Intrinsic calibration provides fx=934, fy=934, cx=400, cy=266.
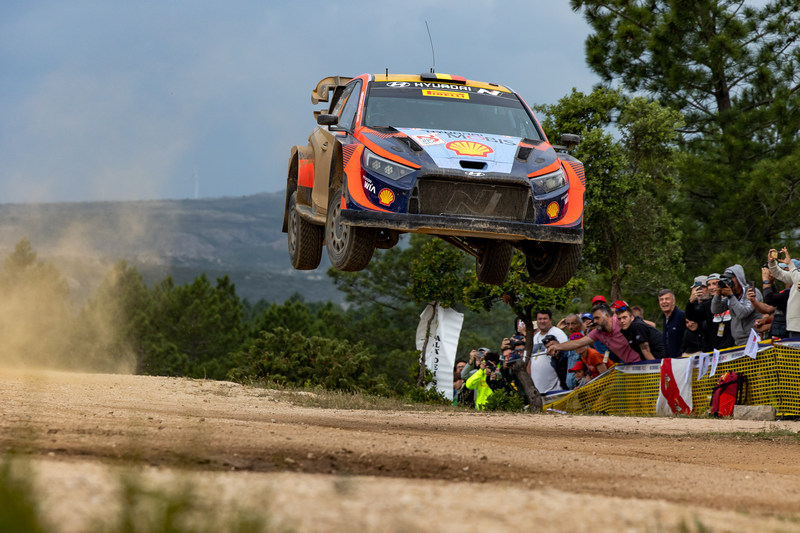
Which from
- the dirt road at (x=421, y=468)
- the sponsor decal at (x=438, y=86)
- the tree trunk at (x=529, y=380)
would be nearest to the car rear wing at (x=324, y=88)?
the sponsor decal at (x=438, y=86)

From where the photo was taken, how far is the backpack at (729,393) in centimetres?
1181

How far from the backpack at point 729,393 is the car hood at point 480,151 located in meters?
4.43

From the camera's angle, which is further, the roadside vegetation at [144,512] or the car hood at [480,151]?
the car hood at [480,151]

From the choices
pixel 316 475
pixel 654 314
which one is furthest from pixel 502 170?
pixel 654 314

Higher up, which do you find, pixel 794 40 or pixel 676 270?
pixel 794 40

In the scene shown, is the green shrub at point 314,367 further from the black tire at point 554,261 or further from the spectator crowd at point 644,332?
the black tire at point 554,261

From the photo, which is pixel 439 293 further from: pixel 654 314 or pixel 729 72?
pixel 729 72

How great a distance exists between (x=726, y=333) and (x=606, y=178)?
229 inches

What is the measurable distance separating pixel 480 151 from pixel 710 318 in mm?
5569

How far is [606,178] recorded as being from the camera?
58.3 ft

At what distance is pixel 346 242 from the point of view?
906 centimetres

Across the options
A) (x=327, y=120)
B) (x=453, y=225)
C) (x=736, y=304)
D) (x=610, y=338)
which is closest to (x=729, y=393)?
(x=736, y=304)

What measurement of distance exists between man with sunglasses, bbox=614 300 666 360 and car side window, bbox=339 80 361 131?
220 inches

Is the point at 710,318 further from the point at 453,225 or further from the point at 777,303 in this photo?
the point at 453,225
